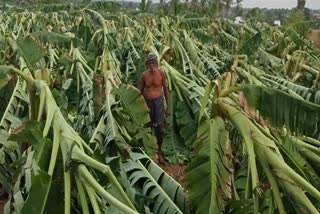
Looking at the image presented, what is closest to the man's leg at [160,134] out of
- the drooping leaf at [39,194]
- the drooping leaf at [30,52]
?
the drooping leaf at [30,52]

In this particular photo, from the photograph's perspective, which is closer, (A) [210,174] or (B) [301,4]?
(A) [210,174]

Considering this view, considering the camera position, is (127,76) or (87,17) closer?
(127,76)

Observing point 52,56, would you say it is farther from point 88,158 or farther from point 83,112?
point 88,158

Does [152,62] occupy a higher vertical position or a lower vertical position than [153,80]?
higher

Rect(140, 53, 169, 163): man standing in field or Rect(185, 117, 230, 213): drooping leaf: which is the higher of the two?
Rect(185, 117, 230, 213): drooping leaf

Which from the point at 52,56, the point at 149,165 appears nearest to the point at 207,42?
the point at 52,56

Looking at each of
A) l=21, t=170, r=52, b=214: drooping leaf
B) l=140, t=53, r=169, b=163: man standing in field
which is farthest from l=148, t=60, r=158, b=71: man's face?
l=21, t=170, r=52, b=214: drooping leaf

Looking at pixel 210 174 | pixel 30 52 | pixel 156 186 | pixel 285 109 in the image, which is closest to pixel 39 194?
pixel 156 186

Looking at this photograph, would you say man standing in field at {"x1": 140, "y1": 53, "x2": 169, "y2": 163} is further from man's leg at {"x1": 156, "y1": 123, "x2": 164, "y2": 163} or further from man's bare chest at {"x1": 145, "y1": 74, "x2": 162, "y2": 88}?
man's leg at {"x1": 156, "y1": 123, "x2": 164, "y2": 163}

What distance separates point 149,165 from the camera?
391 cm

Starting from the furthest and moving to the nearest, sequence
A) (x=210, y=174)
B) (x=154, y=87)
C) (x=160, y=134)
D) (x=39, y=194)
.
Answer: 1. (x=160, y=134)
2. (x=154, y=87)
3. (x=210, y=174)
4. (x=39, y=194)

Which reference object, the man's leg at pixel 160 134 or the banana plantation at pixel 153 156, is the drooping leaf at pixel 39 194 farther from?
the man's leg at pixel 160 134

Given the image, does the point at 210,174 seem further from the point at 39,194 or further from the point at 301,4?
the point at 301,4

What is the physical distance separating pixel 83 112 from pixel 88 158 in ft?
12.3
